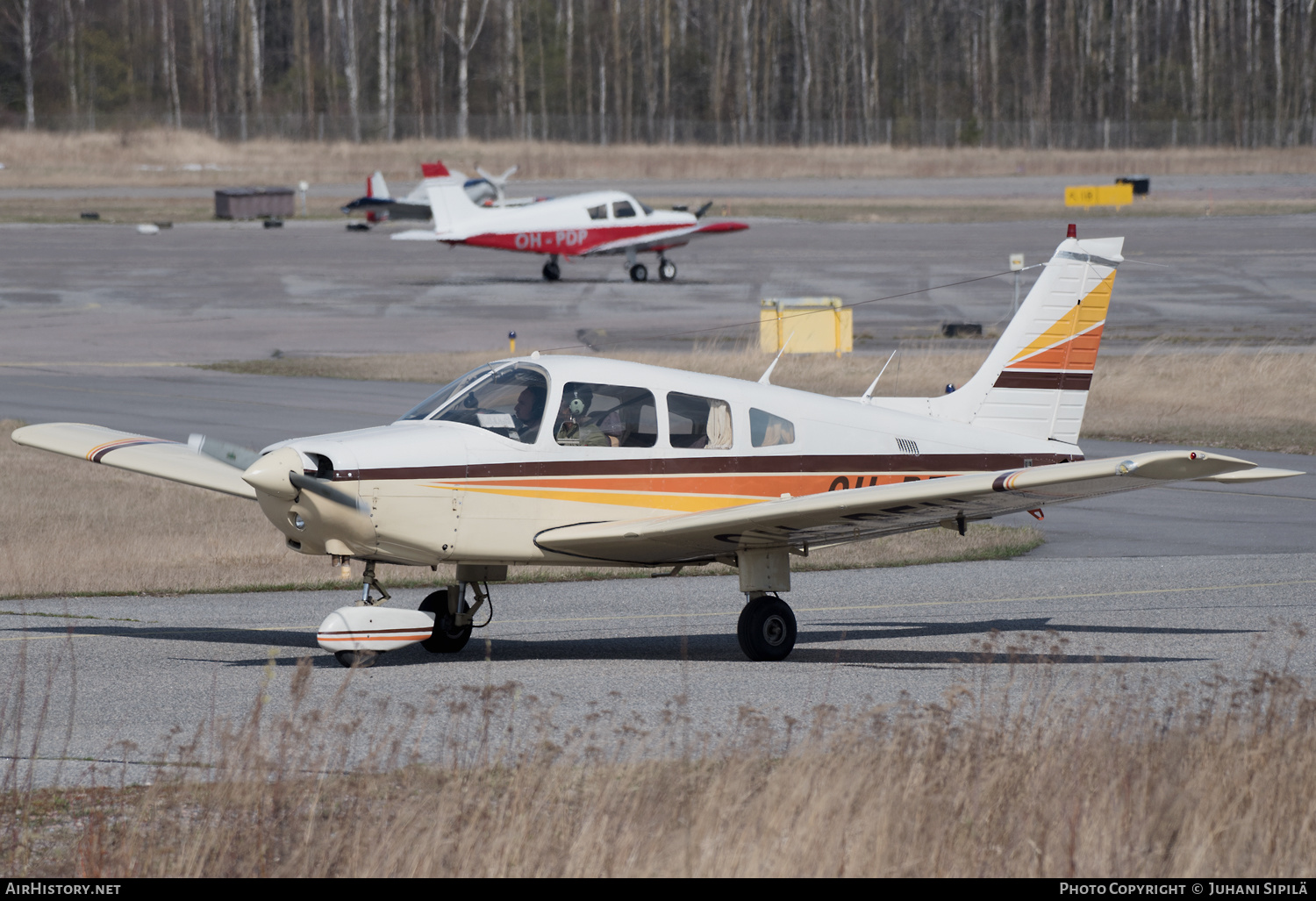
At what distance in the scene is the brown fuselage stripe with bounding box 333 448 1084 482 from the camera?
10.1 metres

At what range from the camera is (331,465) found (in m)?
9.73

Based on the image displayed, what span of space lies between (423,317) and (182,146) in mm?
64267

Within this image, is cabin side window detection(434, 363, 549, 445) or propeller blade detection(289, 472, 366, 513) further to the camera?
cabin side window detection(434, 363, 549, 445)

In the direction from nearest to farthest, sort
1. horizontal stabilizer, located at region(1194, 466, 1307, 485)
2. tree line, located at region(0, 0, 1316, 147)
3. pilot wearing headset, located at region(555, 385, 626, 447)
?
1. horizontal stabilizer, located at region(1194, 466, 1307, 485)
2. pilot wearing headset, located at region(555, 385, 626, 447)
3. tree line, located at region(0, 0, 1316, 147)

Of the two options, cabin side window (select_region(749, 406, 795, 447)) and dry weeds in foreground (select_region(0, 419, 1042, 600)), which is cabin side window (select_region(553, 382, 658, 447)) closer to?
cabin side window (select_region(749, 406, 795, 447))

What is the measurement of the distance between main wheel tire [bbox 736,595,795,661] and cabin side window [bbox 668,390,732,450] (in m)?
1.25

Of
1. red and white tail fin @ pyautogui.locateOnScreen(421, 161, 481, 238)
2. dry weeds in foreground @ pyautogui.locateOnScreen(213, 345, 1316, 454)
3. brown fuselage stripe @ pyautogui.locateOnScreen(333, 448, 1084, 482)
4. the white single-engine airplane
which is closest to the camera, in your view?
the white single-engine airplane

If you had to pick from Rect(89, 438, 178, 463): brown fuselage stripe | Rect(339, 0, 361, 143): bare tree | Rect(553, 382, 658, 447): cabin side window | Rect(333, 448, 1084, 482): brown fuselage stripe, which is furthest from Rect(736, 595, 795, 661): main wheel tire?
Rect(339, 0, 361, 143): bare tree

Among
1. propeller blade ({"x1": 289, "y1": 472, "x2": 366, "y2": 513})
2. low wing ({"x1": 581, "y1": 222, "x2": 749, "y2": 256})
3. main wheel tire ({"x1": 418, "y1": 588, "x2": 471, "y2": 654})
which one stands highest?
low wing ({"x1": 581, "y1": 222, "x2": 749, "y2": 256})

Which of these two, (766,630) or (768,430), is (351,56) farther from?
(766,630)

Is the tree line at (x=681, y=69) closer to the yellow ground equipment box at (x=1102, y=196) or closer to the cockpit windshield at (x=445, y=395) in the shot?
the yellow ground equipment box at (x=1102, y=196)

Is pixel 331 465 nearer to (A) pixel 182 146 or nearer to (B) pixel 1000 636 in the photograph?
(B) pixel 1000 636

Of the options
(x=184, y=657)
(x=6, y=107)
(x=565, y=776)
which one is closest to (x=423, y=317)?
(x=184, y=657)

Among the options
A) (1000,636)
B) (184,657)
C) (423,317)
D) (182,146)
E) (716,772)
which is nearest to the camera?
(716,772)
